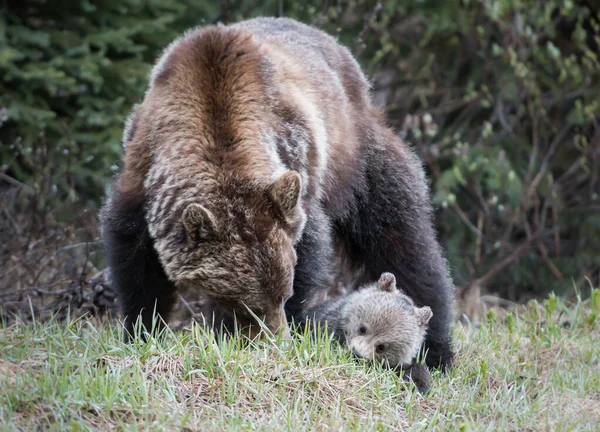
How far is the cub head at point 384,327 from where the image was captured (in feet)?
17.2

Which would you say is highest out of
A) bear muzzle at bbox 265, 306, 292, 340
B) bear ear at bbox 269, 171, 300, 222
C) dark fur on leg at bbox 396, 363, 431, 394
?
bear ear at bbox 269, 171, 300, 222

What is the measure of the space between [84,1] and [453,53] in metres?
5.95

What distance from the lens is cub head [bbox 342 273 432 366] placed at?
5.25 m

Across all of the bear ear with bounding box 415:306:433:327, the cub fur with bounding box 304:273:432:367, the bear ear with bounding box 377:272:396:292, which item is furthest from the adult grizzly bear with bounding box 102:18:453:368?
the bear ear with bounding box 415:306:433:327

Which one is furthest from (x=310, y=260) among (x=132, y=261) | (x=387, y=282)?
(x=132, y=261)

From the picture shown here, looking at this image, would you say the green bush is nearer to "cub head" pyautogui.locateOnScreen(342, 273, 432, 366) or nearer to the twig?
the twig

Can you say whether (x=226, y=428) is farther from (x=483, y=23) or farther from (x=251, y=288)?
(x=483, y=23)

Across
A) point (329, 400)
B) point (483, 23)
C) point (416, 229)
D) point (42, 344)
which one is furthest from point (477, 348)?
point (483, 23)

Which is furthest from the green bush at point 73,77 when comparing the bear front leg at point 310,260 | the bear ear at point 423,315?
the bear ear at point 423,315

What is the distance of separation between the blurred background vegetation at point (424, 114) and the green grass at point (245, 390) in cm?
244

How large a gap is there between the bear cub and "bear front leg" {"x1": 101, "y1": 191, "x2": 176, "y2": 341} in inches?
42.8

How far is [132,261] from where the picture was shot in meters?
5.30

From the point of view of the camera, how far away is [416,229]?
6465mm

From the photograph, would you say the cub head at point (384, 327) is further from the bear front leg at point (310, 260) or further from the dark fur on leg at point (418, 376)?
the bear front leg at point (310, 260)
